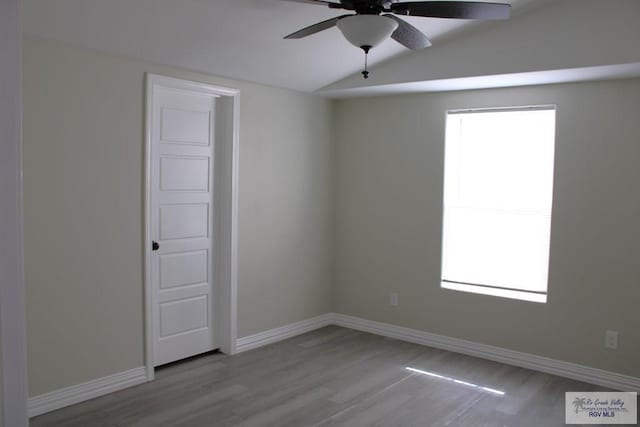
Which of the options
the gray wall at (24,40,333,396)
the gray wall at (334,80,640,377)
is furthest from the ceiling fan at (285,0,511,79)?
the gray wall at (334,80,640,377)

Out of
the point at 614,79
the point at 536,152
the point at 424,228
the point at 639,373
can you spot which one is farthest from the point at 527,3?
the point at 639,373

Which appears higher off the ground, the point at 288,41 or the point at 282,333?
the point at 288,41

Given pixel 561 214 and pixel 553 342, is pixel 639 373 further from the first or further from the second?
pixel 561 214

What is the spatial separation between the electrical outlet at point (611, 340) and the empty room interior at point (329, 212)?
17mm

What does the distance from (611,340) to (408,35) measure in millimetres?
2796

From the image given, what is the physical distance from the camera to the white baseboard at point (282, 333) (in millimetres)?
4589

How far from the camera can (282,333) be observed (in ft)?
16.2

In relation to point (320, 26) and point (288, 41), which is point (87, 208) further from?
point (320, 26)

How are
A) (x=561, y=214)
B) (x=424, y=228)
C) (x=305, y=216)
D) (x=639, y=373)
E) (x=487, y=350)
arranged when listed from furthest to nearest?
1. (x=305, y=216)
2. (x=424, y=228)
3. (x=487, y=350)
4. (x=561, y=214)
5. (x=639, y=373)

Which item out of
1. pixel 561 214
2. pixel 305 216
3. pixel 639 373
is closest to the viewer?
pixel 639 373

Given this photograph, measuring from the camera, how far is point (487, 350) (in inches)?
176

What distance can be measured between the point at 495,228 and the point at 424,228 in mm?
626

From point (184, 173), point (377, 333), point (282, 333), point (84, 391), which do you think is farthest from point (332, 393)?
point (184, 173)

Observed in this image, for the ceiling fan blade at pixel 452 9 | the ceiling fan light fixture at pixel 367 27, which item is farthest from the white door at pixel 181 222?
the ceiling fan blade at pixel 452 9
